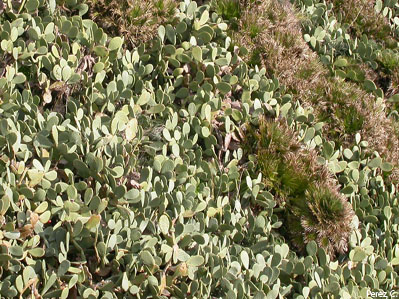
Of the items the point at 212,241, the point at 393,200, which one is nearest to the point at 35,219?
the point at 212,241

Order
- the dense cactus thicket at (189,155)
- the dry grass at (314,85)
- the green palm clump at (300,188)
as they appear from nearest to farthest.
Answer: the dense cactus thicket at (189,155) < the green palm clump at (300,188) < the dry grass at (314,85)

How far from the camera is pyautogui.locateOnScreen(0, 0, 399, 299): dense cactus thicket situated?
121 inches

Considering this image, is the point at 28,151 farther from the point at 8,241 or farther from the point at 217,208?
the point at 217,208

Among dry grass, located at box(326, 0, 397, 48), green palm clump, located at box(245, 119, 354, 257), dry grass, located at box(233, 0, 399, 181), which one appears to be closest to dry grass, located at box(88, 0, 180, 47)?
dry grass, located at box(233, 0, 399, 181)

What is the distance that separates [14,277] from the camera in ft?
9.55

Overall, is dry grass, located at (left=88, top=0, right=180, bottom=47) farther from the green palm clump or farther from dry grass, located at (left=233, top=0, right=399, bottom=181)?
the green palm clump

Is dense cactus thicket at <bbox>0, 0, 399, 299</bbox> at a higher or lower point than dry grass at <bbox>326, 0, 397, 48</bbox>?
lower

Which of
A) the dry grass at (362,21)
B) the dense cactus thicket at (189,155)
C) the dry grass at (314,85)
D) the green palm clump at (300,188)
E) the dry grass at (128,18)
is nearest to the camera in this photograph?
the dense cactus thicket at (189,155)

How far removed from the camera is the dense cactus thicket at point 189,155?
3082 millimetres

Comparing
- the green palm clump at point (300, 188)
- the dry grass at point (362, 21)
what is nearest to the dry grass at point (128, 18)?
the green palm clump at point (300, 188)

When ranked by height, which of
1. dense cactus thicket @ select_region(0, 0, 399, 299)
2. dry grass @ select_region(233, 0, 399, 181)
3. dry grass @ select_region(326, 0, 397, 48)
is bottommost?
dense cactus thicket @ select_region(0, 0, 399, 299)

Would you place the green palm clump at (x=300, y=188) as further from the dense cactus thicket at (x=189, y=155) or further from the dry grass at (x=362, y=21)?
the dry grass at (x=362, y=21)

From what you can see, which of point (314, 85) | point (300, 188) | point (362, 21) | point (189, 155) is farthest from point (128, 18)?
point (362, 21)

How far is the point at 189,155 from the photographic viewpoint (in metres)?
3.62
